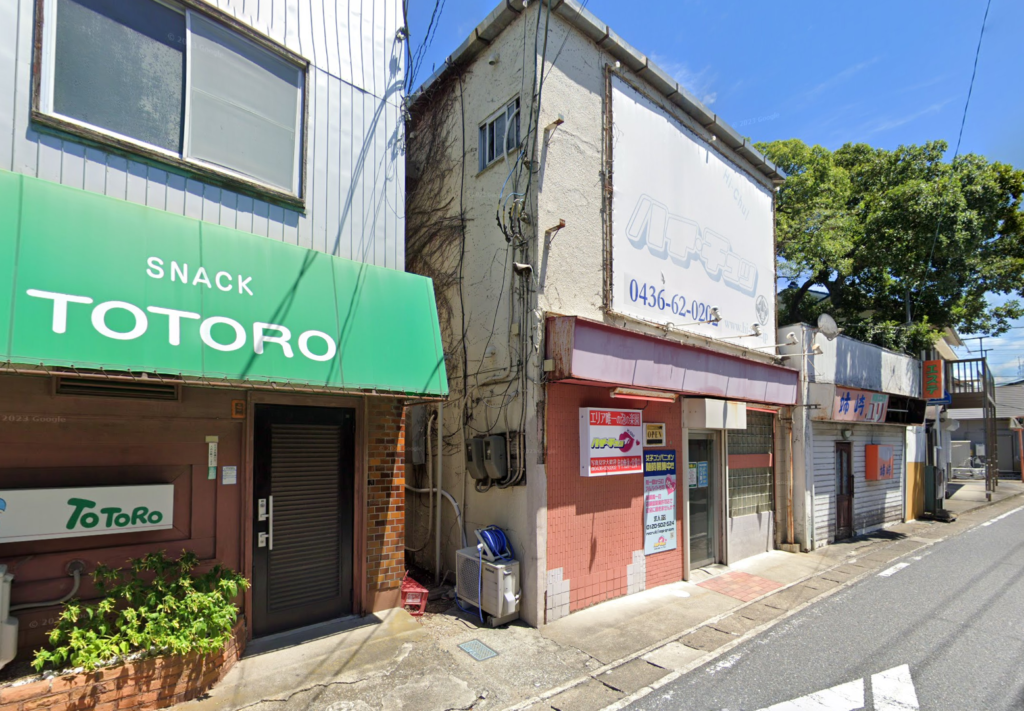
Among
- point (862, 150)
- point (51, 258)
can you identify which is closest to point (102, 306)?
point (51, 258)

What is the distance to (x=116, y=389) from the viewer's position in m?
4.82

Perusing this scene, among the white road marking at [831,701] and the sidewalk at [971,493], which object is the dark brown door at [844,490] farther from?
the white road marking at [831,701]

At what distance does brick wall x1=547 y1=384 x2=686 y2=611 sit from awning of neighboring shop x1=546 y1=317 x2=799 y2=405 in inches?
22.2

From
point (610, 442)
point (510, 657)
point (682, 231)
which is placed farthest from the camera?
point (682, 231)

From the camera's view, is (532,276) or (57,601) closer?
(57,601)

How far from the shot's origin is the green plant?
410 cm

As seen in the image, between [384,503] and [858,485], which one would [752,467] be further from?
[384,503]

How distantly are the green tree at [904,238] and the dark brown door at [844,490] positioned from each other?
4430 mm

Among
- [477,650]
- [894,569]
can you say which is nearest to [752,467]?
[894,569]

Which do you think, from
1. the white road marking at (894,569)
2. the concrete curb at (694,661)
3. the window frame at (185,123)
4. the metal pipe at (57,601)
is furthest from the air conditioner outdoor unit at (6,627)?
the white road marking at (894,569)

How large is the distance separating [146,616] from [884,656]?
7.34 metres

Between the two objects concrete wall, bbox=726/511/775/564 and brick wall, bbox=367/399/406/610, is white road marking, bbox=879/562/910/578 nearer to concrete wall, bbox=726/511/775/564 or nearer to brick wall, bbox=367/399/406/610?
concrete wall, bbox=726/511/775/564

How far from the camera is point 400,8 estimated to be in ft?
23.1

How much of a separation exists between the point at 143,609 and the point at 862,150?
25679 mm
